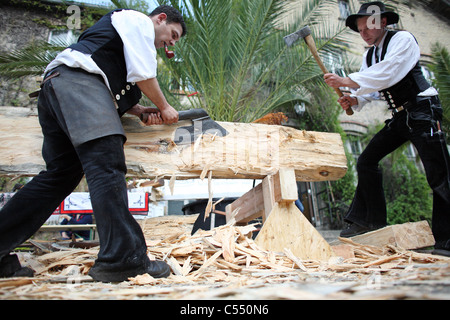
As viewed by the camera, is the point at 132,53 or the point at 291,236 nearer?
the point at 132,53

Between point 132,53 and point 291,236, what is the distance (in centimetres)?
136

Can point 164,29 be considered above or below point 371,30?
below

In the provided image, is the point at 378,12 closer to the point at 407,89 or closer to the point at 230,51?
the point at 407,89

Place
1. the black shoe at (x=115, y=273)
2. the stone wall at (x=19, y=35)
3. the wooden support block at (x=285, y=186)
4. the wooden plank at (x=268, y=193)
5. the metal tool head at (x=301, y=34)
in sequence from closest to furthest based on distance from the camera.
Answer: the black shoe at (x=115, y=273) < the wooden support block at (x=285, y=186) < the wooden plank at (x=268, y=193) < the metal tool head at (x=301, y=34) < the stone wall at (x=19, y=35)

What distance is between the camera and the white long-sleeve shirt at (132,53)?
1433 mm

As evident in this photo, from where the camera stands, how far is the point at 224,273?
→ 1.37 metres

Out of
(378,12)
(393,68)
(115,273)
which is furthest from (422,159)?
(115,273)

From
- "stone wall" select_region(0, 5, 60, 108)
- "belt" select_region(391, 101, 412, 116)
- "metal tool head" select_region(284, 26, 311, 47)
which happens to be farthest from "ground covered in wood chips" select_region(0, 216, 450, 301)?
"stone wall" select_region(0, 5, 60, 108)

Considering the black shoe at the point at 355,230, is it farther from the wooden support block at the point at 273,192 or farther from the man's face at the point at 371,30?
the man's face at the point at 371,30

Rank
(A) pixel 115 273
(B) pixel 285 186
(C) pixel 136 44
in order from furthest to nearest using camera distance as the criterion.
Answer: (B) pixel 285 186 < (C) pixel 136 44 < (A) pixel 115 273

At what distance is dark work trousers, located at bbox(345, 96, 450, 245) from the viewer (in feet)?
6.49

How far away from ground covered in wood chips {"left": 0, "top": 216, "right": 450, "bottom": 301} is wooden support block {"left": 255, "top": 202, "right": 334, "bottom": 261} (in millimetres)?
87

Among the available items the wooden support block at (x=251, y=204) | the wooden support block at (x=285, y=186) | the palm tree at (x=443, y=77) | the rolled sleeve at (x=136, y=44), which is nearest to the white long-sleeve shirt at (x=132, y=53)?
the rolled sleeve at (x=136, y=44)
